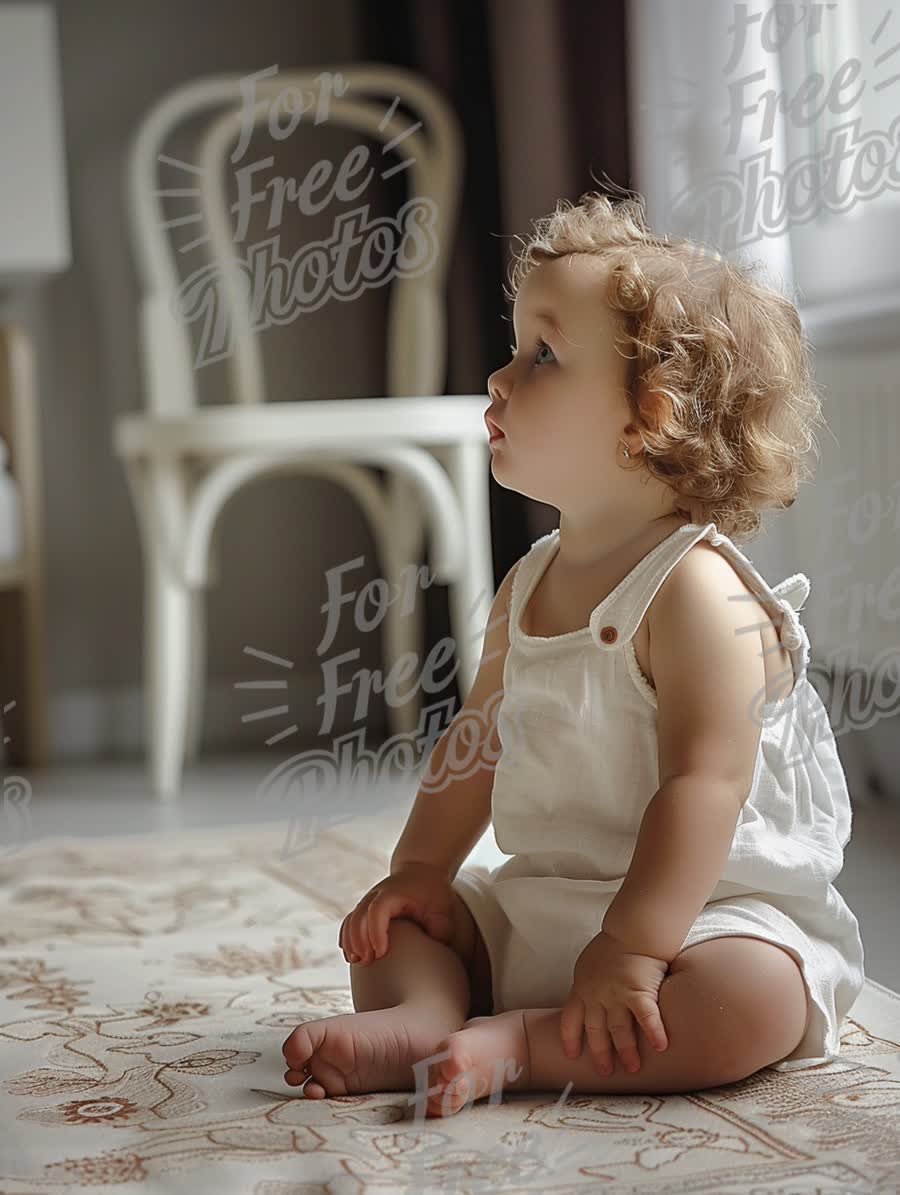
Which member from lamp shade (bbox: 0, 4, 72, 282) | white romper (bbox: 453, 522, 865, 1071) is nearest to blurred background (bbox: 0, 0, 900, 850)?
lamp shade (bbox: 0, 4, 72, 282)

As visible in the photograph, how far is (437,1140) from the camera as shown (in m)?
0.67

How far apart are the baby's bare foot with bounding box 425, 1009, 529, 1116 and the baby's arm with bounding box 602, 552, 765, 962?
0.07m

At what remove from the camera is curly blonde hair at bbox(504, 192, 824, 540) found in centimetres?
80

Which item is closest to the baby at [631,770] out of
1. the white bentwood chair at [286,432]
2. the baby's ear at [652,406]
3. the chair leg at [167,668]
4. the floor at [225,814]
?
the baby's ear at [652,406]

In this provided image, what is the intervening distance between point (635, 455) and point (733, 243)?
23.6 inches

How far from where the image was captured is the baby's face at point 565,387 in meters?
0.81

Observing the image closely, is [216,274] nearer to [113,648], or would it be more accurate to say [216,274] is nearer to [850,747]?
[113,648]

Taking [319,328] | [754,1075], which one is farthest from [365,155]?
[754,1075]
